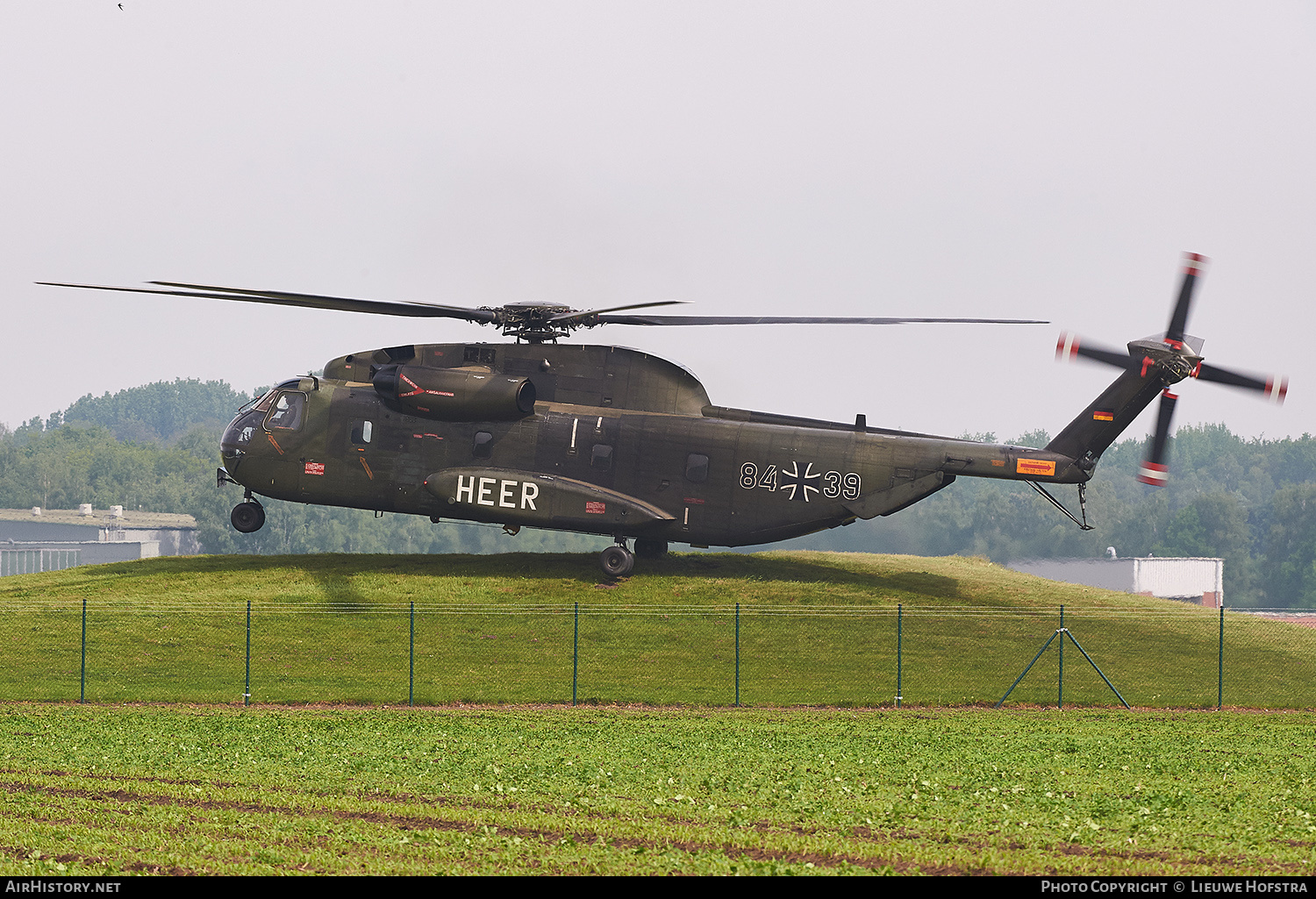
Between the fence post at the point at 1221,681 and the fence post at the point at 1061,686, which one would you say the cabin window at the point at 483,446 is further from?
the fence post at the point at 1221,681

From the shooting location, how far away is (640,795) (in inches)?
637

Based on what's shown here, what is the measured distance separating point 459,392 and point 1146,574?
8926cm

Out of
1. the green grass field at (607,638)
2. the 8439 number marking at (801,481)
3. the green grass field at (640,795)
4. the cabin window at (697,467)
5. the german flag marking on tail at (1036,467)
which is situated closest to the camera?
the green grass field at (640,795)

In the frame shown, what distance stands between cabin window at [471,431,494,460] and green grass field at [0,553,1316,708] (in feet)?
11.6

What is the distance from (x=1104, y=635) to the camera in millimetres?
32938

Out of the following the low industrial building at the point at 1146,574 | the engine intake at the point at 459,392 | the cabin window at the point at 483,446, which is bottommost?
the low industrial building at the point at 1146,574

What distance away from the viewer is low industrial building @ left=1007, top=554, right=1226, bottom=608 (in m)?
109

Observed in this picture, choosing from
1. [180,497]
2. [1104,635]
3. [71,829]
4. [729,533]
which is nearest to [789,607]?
[729,533]

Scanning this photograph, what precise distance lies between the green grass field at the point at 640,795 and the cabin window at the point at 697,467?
33.6ft

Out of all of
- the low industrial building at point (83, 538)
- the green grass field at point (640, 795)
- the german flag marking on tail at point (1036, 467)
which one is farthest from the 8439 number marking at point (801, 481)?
the low industrial building at point (83, 538)

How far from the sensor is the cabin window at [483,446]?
35.2 meters

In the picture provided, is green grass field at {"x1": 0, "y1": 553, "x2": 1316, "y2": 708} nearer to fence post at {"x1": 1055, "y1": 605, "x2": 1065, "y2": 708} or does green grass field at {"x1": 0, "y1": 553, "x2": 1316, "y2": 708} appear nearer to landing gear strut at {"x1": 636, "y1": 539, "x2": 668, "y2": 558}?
fence post at {"x1": 1055, "y1": 605, "x2": 1065, "y2": 708}

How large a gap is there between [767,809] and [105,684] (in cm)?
1871

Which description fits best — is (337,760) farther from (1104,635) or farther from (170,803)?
(1104,635)
